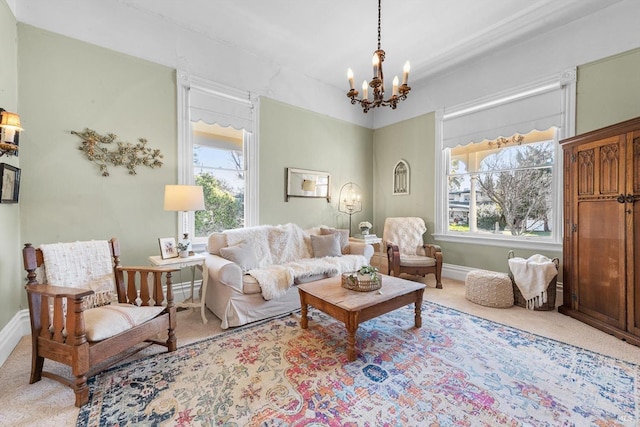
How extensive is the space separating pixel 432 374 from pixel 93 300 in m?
2.71

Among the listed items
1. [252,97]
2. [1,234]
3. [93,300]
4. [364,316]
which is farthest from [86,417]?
[252,97]

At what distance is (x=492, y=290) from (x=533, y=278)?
1.49ft

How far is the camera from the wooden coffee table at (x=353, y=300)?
85.2 inches

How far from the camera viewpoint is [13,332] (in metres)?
2.38

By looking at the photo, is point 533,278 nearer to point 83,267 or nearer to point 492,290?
point 492,290

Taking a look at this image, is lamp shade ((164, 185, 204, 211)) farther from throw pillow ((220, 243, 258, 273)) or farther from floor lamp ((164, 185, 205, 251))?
throw pillow ((220, 243, 258, 273))

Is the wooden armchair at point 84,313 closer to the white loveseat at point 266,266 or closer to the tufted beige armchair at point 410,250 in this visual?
the white loveseat at point 266,266

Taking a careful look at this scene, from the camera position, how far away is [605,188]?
106 inches

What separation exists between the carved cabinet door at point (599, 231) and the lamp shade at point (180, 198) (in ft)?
A: 13.4

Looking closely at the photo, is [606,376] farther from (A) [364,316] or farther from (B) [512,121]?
(B) [512,121]

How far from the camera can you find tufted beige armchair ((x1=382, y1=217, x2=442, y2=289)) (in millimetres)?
4117

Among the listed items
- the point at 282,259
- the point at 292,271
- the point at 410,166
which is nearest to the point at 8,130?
the point at 292,271

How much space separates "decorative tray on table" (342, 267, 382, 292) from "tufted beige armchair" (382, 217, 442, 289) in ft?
5.40

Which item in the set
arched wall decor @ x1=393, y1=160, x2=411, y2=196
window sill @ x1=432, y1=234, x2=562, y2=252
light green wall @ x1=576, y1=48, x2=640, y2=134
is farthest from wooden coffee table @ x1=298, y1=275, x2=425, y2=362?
light green wall @ x1=576, y1=48, x2=640, y2=134
